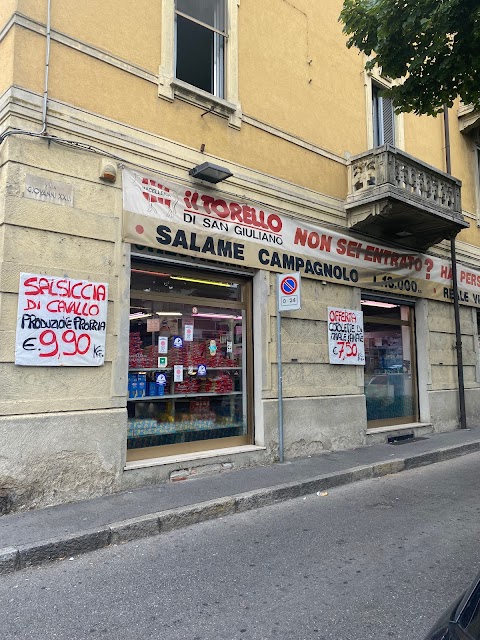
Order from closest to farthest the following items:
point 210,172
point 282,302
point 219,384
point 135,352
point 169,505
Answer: point 169,505
point 135,352
point 210,172
point 282,302
point 219,384

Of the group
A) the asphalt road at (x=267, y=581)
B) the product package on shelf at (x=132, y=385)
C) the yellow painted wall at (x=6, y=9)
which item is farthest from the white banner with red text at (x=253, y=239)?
the asphalt road at (x=267, y=581)

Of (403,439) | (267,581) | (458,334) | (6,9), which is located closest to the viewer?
(267,581)

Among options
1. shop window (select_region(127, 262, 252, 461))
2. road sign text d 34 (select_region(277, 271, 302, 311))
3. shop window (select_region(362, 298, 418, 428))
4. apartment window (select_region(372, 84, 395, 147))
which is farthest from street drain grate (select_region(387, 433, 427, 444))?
apartment window (select_region(372, 84, 395, 147))

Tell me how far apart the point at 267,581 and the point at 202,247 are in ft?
15.5

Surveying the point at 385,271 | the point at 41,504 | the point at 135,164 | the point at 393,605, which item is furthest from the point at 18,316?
the point at 385,271

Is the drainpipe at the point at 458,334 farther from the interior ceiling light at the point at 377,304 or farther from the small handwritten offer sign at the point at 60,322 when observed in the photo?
the small handwritten offer sign at the point at 60,322

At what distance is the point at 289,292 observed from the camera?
297 inches

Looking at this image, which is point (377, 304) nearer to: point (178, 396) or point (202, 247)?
point (202, 247)

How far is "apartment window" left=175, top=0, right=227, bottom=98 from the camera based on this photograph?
25.2 feet

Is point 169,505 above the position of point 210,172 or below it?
below

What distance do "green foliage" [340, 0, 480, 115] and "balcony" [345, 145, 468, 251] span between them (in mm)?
1703

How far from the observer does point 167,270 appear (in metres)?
7.18

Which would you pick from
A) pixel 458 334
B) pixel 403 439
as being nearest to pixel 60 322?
pixel 403 439

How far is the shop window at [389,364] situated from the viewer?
998 centimetres
